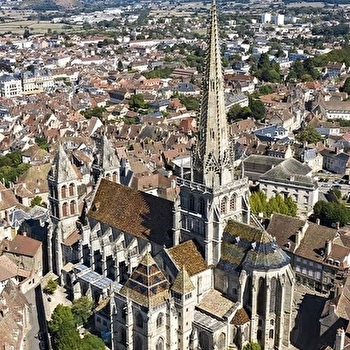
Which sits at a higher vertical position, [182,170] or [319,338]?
[182,170]

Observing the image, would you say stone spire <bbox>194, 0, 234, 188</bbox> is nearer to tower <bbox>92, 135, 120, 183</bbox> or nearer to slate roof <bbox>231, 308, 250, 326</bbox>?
slate roof <bbox>231, 308, 250, 326</bbox>

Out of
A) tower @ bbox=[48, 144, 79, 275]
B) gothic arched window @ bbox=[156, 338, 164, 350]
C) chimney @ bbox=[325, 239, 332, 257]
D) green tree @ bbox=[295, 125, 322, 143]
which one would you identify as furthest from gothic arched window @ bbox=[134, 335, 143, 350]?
green tree @ bbox=[295, 125, 322, 143]

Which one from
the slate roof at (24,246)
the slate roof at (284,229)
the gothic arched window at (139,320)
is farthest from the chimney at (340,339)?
the slate roof at (24,246)

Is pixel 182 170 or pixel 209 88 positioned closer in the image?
pixel 209 88

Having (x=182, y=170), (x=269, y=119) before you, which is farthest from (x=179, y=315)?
(x=269, y=119)

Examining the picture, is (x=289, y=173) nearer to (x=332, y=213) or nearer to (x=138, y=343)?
(x=332, y=213)

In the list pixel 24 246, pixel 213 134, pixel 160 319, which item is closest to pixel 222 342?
pixel 160 319

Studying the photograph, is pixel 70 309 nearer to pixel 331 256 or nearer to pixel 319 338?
pixel 319 338
